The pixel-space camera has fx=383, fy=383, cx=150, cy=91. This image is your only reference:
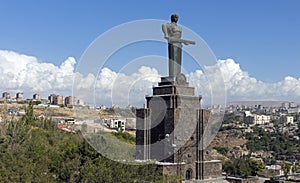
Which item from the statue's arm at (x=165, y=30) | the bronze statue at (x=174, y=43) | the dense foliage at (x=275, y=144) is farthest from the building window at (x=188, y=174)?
the dense foliage at (x=275, y=144)

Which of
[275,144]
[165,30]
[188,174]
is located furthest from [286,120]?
[188,174]

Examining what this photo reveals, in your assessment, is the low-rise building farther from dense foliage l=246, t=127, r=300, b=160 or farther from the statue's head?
the statue's head

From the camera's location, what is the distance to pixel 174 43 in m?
19.6

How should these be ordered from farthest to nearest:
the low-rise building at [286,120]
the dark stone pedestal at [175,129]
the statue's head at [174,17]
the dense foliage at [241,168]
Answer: the low-rise building at [286,120] → the dense foliage at [241,168] → the statue's head at [174,17] → the dark stone pedestal at [175,129]

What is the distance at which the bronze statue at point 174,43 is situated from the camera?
19.5m

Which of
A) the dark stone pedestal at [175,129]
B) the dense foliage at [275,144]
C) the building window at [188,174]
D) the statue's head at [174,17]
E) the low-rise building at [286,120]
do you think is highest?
the statue's head at [174,17]

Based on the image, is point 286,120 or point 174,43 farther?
point 286,120

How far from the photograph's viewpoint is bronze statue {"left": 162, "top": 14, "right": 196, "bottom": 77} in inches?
766

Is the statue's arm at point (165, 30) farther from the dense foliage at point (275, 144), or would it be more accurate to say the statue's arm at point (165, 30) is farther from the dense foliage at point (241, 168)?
the dense foliage at point (275, 144)

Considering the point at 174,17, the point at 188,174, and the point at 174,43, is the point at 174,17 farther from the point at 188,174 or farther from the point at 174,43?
the point at 188,174

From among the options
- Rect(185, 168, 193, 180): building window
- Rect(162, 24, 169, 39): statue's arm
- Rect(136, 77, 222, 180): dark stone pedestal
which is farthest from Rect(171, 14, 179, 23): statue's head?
Rect(185, 168, 193, 180): building window

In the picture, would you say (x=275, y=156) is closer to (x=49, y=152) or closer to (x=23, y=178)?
(x=49, y=152)

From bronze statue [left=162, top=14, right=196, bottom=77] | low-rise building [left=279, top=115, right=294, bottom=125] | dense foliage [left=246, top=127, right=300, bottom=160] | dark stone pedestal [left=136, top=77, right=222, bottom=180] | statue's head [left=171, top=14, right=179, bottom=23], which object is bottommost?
dense foliage [left=246, top=127, right=300, bottom=160]

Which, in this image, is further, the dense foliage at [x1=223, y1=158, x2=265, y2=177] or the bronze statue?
the dense foliage at [x1=223, y1=158, x2=265, y2=177]
